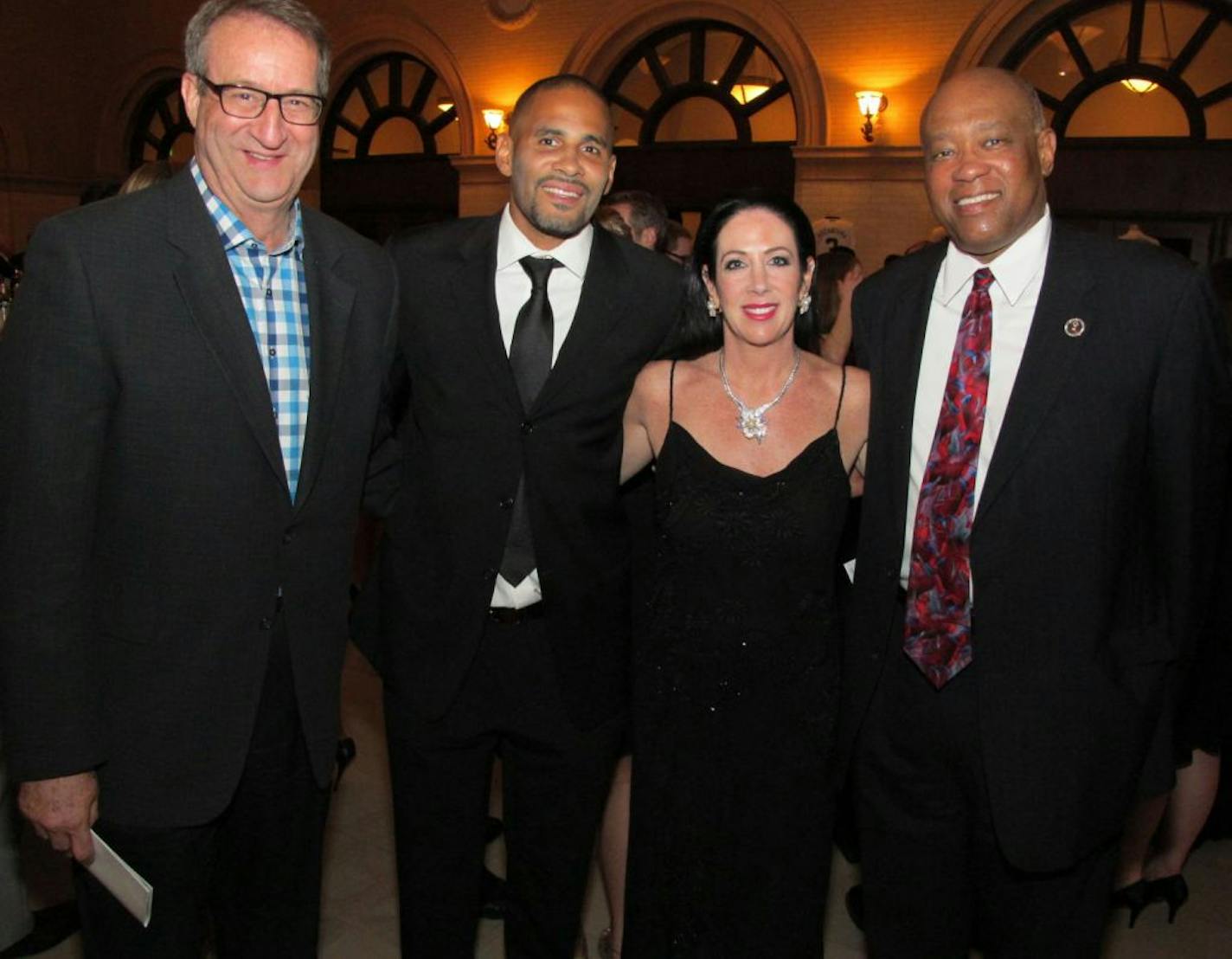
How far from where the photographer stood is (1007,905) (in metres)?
2.12

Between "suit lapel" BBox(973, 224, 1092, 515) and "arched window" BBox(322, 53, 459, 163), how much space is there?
10977 millimetres

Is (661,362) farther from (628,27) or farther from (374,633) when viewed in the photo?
(628,27)

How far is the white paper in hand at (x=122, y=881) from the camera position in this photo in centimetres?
176

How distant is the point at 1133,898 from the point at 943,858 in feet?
4.85

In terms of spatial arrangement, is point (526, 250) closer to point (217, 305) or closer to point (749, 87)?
point (217, 305)

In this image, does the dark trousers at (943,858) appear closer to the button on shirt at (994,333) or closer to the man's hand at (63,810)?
the button on shirt at (994,333)

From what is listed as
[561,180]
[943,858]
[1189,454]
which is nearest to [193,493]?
[561,180]

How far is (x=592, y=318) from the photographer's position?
2324 millimetres

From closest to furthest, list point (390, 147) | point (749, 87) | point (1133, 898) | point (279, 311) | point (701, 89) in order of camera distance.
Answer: point (279, 311) → point (1133, 898) → point (749, 87) → point (701, 89) → point (390, 147)

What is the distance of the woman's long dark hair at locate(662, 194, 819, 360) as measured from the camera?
2.42 meters

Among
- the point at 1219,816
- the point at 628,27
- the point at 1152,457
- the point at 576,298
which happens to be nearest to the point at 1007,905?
the point at 1152,457

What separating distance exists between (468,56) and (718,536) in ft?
34.0

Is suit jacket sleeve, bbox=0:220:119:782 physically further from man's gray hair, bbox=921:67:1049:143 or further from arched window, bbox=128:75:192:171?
arched window, bbox=128:75:192:171

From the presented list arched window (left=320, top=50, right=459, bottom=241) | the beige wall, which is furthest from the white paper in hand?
arched window (left=320, top=50, right=459, bottom=241)
